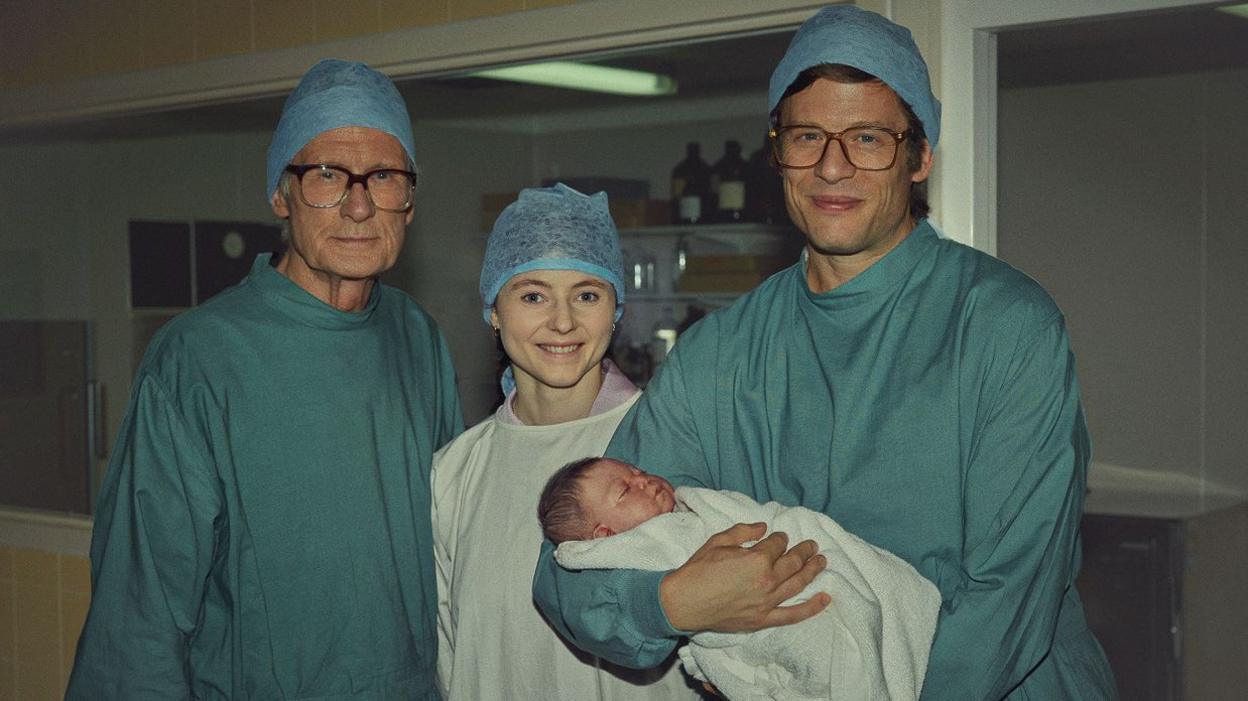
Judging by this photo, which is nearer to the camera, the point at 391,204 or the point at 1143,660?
the point at 391,204

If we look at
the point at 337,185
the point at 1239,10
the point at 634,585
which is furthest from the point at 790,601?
the point at 1239,10

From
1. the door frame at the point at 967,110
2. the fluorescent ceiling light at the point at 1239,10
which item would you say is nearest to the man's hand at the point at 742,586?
the door frame at the point at 967,110

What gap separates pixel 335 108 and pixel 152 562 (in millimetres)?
827

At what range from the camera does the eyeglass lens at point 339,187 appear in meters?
2.13

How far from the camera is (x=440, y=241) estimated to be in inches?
261

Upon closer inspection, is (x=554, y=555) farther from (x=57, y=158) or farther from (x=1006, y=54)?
(x=57, y=158)

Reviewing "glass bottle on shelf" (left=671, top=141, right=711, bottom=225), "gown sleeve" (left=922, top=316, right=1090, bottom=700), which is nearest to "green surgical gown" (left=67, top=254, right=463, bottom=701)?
"gown sleeve" (left=922, top=316, right=1090, bottom=700)

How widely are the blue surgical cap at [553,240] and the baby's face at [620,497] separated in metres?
0.44

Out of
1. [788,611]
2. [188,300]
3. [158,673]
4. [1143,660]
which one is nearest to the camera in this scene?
[788,611]

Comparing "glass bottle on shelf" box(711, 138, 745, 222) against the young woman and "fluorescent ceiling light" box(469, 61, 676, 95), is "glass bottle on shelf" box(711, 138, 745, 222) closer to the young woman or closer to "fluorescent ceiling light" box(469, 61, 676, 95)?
"fluorescent ceiling light" box(469, 61, 676, 95)

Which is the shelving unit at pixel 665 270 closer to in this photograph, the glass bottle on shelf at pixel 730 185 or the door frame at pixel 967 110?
the glass bottle on shelf at pixel 730 185

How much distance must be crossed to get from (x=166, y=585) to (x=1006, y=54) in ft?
6.29

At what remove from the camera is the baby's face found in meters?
1.76

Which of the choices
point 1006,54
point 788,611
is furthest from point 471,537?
point 1006,54
